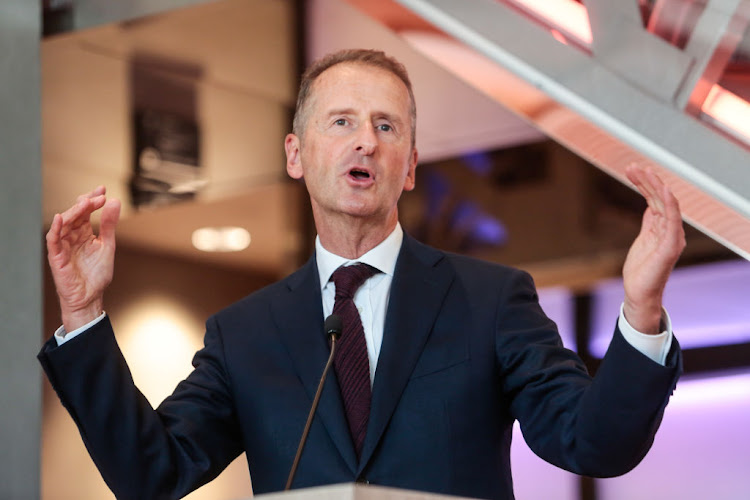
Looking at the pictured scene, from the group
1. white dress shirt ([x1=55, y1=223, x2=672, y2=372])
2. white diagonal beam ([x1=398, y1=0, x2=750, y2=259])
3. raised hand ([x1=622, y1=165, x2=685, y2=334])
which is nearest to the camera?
raised hand ([x1=622, y1=165, x2=685, y2=334])

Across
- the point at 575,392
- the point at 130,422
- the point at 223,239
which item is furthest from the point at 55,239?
the point at 223,239

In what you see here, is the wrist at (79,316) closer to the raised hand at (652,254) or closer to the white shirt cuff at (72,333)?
the white shirt cuff at (72,333)

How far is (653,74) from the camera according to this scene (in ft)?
8.66

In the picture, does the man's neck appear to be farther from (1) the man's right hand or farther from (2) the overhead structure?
(2) the overhead structure

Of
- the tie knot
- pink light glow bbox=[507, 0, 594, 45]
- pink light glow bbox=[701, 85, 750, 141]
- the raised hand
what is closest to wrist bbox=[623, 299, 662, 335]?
the raised hand

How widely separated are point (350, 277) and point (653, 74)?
0.96 m

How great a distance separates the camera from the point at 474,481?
195 cm

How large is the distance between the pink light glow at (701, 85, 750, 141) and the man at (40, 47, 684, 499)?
2.48ft

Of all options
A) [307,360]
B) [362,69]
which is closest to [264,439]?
[307,360]

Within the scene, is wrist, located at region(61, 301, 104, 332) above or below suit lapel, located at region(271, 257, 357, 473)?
above

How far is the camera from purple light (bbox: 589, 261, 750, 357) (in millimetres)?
4082

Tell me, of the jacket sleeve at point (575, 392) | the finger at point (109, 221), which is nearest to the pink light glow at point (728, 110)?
the jacket sleeve at point (575, 392)

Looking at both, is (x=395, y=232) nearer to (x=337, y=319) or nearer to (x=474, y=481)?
(x=337, y=319)

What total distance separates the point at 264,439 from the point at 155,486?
0.66 ft
